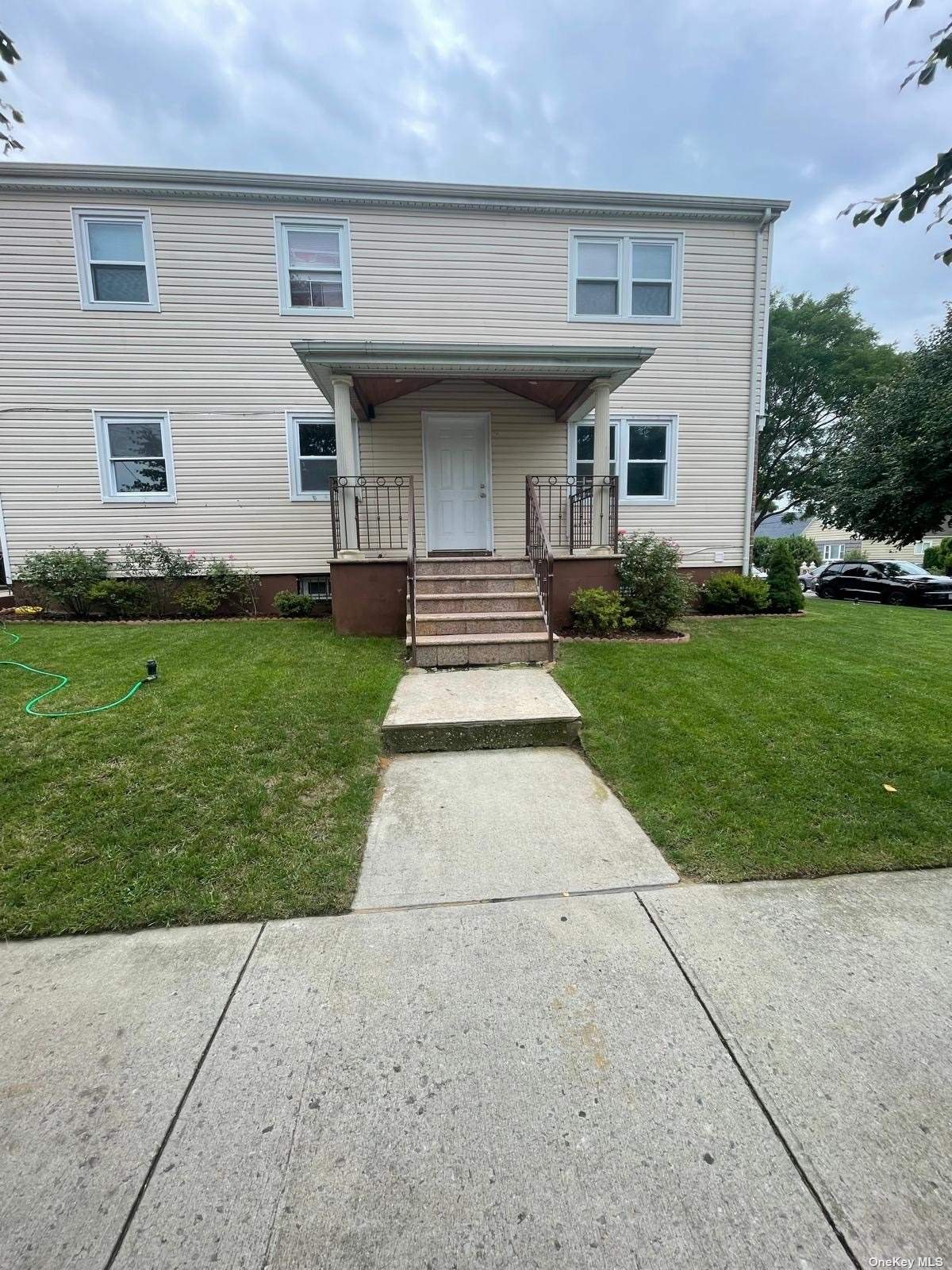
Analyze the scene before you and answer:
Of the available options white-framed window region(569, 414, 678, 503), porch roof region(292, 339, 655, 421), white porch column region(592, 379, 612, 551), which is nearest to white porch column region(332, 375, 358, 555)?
porch roof region(292, 339, 655, 421)

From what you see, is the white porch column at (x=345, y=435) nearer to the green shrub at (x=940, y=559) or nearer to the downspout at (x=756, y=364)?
the downspout at (x=756, y=364)

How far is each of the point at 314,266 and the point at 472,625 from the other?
6.67 m

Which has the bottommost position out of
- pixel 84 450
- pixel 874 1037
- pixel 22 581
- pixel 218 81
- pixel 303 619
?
pixel 874 1037

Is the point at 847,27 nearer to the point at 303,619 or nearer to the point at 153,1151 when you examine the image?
the point at 153,1151

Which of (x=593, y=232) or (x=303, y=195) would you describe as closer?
(x=303, y=195)

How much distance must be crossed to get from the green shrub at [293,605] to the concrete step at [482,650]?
3308 millimetres

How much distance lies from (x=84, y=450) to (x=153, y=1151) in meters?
9.65

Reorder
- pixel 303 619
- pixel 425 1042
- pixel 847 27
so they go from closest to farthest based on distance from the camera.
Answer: pixel 425 1042
pixel 847 27
pixel 303 619

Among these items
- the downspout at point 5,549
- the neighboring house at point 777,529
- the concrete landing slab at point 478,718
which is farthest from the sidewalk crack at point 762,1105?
the neighboring house at point 777,529

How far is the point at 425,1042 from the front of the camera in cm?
173

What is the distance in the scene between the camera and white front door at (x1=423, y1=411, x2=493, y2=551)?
8750mm

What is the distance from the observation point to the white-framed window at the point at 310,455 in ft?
28.6

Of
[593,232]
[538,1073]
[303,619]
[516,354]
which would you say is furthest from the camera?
[593,232]

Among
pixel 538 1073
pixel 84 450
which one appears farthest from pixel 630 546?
pixel 84 450
